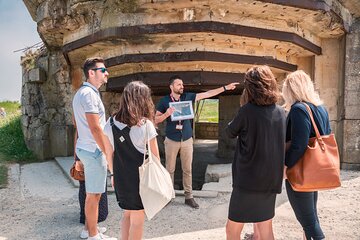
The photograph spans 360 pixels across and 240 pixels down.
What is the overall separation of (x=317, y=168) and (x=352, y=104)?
168 inches

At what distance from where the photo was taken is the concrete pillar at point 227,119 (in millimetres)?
8211

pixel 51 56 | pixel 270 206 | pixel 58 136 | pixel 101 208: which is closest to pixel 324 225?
pixel 270 206

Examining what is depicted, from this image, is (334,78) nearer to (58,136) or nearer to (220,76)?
(220,76)

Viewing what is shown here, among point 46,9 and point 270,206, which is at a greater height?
point 46,9

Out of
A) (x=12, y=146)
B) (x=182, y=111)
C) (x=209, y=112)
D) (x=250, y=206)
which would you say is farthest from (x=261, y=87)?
(x=209, y=112)

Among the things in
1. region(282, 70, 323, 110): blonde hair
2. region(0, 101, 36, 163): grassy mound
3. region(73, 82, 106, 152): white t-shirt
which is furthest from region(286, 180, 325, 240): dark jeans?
region(0, 101, 36, 163): grassy mound

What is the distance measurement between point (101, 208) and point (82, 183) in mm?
399

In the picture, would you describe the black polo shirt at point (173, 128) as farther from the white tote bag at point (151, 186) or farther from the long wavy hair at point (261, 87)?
the long wavy hair at point (261, 87)

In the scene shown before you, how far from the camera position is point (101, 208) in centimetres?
355

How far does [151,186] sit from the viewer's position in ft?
7.22

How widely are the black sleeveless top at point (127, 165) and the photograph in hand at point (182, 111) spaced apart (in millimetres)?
1523

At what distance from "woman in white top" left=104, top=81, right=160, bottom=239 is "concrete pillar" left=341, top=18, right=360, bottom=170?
478 centimetres

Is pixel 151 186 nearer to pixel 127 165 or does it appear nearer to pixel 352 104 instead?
pixel 127 165

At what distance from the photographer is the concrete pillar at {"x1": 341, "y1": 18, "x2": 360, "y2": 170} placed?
575 centimetres
